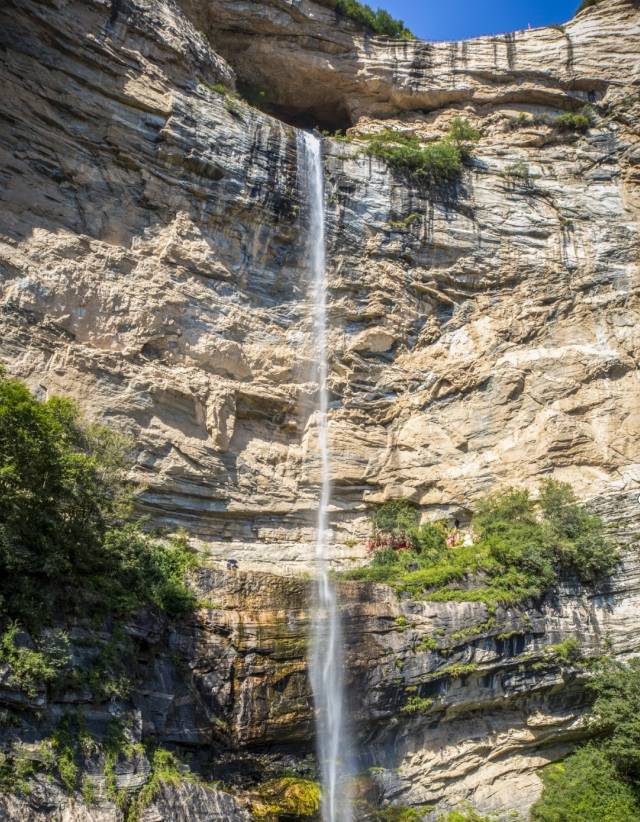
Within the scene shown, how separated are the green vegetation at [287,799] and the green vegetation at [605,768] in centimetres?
442

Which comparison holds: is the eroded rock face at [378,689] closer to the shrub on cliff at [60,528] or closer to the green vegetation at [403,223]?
the shrub on cliff at [60,528]

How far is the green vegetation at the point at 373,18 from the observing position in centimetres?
2291

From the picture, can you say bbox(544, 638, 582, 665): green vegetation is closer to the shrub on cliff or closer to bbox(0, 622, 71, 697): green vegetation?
the shrub on cliff

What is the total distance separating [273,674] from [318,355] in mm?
9640

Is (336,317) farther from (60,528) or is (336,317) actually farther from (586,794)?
(586,794)

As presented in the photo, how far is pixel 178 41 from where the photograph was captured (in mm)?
18188

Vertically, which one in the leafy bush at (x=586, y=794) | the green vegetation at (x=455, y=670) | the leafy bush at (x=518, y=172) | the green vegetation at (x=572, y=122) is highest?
the green vegetation at (x=572, y=122)

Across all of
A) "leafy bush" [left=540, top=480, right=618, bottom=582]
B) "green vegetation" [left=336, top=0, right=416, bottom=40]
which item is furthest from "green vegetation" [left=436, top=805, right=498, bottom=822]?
"green vegetation" [left=336, top=0, right=416, bottom=40]

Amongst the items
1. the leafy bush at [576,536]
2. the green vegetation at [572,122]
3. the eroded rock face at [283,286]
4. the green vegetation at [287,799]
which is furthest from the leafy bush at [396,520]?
the green vegetation at [572,122]

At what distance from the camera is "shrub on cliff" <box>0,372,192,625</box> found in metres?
9.13

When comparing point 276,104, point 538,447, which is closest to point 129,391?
point 538,447

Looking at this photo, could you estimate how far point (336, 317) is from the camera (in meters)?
19.2

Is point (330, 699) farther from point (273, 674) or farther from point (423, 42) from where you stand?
point (423, 42)

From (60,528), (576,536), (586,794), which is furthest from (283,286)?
(586,794)
